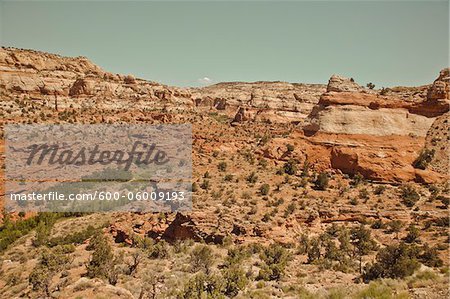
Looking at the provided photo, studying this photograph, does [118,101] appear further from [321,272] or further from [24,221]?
[321,272]

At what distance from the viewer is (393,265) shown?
12383 mm

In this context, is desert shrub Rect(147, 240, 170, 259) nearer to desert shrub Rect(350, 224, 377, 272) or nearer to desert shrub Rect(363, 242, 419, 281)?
desert shrub Rect(363, 242, 419, 281)

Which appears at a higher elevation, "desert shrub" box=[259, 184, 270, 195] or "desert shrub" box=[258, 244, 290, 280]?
"desert shrub" box=[259, 184, 270, 195]

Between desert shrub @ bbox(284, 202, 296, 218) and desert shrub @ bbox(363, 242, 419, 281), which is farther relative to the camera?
desert shrub @ bbox(284, 202, 296, 218)

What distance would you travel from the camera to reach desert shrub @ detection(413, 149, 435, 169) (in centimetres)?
2492

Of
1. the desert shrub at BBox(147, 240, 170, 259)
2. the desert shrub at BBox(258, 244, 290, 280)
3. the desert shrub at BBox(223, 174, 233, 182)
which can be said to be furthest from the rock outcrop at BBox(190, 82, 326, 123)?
the desert shrub at BBox(258, 244, 290, 280)

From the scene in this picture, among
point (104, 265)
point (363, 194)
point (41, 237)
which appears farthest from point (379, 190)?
point (41, 237)

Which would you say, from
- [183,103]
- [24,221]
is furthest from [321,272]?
[183,103]

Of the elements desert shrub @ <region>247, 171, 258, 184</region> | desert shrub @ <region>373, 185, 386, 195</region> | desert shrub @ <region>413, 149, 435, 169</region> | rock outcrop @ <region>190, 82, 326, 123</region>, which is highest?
rock outcrop @ <region>190, 82, 326, 123</region>

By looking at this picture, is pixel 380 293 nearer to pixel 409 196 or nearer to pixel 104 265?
pixel 104 265

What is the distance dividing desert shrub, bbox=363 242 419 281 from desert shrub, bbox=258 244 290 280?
11.0 feet

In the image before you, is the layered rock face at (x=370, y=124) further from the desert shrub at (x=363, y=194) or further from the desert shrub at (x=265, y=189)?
the desert shrub at (x=265, y=189)

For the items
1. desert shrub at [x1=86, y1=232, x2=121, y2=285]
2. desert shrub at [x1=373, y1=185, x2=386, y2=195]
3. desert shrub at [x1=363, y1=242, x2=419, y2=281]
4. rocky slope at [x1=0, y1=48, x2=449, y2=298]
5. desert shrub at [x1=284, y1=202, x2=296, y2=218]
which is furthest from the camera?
desert shrub at [x1=373, y1=185, x2=386, y2=195]

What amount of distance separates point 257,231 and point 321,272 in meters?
4.44
